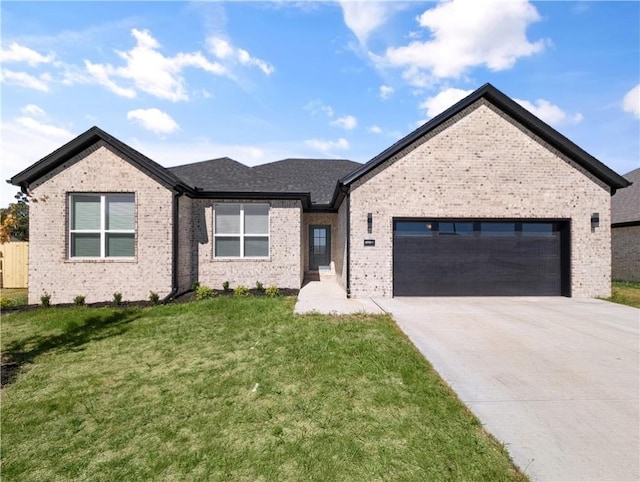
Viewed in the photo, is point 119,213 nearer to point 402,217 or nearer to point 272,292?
point 272,292

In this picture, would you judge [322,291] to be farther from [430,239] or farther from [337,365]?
[337,365]

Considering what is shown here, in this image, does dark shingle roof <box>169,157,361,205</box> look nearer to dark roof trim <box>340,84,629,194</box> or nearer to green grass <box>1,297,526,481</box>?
dark roof trim <box>340,84,629,194</box>

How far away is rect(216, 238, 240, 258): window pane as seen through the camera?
1152cm

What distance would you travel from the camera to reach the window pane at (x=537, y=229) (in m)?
10.9

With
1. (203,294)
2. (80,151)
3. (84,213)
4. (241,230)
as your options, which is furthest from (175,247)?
(80,151)

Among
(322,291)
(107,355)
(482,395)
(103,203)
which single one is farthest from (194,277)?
(482,395)

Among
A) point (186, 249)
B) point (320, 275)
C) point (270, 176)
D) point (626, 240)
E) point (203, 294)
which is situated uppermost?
point (270, 176)

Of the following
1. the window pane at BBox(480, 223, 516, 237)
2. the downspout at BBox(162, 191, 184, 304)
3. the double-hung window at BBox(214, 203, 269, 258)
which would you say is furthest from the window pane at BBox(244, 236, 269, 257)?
the window pane at BBox(480, 223, 516, 237)

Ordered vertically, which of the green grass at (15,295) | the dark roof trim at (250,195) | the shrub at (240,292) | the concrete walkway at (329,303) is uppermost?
the dark roof trim at (250,195)

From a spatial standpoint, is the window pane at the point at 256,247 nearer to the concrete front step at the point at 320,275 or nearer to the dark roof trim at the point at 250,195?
the dark roof trim at the point at 250,195

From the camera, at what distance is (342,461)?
9.37 ft

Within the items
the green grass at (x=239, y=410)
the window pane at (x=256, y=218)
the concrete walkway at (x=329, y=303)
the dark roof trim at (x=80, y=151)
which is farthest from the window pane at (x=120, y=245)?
the concrete walkway at (x=329, y=303)

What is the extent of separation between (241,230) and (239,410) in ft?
27.5

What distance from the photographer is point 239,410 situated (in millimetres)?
3781
